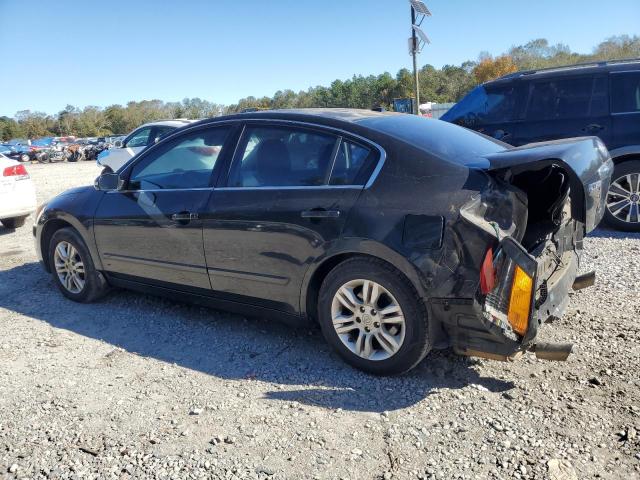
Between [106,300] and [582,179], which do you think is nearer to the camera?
[582,179]

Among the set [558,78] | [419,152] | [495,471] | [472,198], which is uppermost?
[558,78]

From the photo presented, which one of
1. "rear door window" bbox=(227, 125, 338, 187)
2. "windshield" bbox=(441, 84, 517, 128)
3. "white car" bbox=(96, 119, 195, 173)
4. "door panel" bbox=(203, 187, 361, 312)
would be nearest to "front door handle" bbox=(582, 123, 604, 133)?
"windshield" bbox=(441, 84, 517, 128)

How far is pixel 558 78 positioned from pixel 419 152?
16.1 feet

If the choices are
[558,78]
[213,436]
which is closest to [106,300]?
[213,436]

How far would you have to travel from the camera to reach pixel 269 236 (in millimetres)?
3705

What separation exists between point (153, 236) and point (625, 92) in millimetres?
6071

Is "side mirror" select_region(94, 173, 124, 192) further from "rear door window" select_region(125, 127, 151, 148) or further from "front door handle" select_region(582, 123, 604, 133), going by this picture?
"rear door window" select_region(125, 127, 151, 148)

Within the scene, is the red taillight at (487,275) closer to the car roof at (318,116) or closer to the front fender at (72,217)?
the car roof at (318,116)

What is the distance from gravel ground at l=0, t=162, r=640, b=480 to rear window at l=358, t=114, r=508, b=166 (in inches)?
54.2

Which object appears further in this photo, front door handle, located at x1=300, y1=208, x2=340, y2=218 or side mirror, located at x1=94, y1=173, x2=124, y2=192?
side mirror, located at x1=94, y1=173, x2=124, y2=192

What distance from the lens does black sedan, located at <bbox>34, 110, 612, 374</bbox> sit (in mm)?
3025

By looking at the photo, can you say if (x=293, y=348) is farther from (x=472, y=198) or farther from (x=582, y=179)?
(x=582, y=179)

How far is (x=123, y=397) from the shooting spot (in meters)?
3.38

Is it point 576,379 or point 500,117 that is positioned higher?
point 500,117
